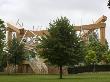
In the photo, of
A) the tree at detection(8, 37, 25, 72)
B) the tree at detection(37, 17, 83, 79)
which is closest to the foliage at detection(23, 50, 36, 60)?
the tree at detection(8, 37, 25, 72)

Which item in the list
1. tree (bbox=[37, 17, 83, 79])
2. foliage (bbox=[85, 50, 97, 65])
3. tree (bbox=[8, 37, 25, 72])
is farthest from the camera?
foliage (bbox=[85, 50, 97, 65])

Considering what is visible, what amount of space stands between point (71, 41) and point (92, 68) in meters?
39.9

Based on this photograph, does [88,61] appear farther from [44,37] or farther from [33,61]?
[44,37]

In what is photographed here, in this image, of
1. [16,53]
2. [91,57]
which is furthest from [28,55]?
[91,57]

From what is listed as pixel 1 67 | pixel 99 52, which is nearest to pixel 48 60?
pixel 99 52

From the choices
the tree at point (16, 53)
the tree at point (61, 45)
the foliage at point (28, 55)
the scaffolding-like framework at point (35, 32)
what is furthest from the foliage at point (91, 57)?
the tree at point (61, 45)

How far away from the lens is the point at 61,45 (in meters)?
59.1

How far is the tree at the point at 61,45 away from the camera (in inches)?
2334

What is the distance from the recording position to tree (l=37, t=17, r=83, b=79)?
2334 inches

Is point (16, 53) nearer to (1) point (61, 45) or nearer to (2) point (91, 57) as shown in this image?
(2) point (91, 57)

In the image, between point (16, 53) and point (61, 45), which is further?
point (16, 53)

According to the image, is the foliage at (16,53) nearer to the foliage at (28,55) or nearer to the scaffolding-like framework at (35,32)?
the foliage at (28,55)

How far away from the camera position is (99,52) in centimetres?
11331

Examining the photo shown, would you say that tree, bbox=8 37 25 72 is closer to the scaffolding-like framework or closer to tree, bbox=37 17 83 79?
the scaffolding-like framework
